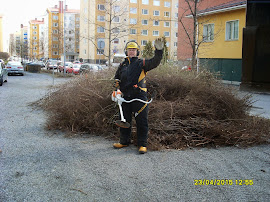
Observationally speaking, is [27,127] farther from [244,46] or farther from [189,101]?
[244,46]

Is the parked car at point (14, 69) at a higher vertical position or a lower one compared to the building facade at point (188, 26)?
lower

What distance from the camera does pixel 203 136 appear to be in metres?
5.91

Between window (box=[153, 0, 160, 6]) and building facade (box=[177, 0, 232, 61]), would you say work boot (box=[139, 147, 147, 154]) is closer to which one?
building facade (box=[177, 0, 232, 61])

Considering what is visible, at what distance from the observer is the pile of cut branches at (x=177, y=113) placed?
5.87 metres

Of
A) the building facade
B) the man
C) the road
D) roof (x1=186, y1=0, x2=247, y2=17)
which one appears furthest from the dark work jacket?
roof (x1=186, y1=0, x2=247, y2=17)

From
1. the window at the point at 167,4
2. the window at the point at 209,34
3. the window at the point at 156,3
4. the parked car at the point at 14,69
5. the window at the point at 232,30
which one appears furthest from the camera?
the window at the point at 167,4

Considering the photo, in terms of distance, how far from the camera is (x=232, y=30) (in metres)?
24.5

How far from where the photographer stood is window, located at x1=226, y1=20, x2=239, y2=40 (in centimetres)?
2402

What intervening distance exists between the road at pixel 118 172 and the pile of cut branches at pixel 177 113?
0.35 metres

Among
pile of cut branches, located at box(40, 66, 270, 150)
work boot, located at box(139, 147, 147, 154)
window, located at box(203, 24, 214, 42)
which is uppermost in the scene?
window, located at box(203, 24, 214, 42)

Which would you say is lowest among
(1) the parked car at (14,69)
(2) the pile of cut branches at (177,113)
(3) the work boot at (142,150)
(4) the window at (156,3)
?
(3) the work boot at (142,150)

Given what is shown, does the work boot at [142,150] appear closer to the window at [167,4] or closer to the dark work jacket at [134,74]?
the dark work jacket at [134,74]

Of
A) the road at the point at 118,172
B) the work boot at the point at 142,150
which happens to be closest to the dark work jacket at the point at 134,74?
the work boot at the point at 142,150

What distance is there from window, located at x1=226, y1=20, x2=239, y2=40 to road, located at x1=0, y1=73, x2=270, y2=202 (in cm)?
2011
